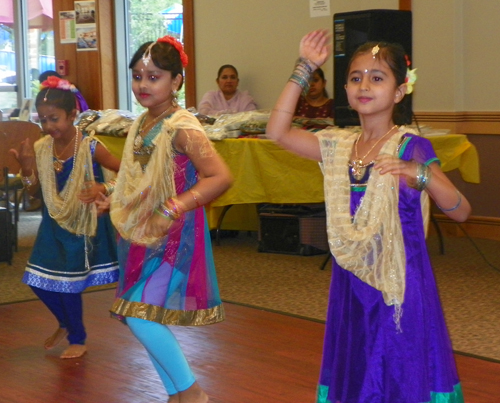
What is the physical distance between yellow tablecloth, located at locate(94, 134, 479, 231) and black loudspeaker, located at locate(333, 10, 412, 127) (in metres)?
0.40

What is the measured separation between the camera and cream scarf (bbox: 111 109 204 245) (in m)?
2.48

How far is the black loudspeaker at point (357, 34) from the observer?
16.4 ft

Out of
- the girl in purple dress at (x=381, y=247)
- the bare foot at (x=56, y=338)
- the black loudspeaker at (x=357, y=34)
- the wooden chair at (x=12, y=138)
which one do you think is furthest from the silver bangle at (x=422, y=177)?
the wooden chair at (x=12, y=138)

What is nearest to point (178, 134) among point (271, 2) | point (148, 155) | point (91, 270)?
point (148, 155)

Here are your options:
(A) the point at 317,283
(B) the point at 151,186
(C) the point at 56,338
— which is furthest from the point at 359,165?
(A) the point at 317,283

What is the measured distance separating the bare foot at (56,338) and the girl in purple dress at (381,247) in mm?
1695

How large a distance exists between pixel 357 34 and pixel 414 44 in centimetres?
134

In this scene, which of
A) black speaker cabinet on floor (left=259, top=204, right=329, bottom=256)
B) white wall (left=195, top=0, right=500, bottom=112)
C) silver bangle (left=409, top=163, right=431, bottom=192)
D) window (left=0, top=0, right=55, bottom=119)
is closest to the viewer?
silver bangle (left=409, top=163, right=431, bottom=192)

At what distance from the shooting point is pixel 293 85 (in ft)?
6.75

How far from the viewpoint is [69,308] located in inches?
131

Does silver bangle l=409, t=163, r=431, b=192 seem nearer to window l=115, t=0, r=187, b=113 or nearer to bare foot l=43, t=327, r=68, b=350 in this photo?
bare foot l=43, t=327, r=68, b=350

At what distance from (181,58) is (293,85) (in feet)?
2.24

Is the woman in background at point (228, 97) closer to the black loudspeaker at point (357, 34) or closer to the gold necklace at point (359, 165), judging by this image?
the black loudspeaker at point (357, 34)

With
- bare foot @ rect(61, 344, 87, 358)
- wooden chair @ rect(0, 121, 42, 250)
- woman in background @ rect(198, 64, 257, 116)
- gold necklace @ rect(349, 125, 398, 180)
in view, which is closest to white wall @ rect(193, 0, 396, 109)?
woman in background @ rect(198, 64, 257, 116)
